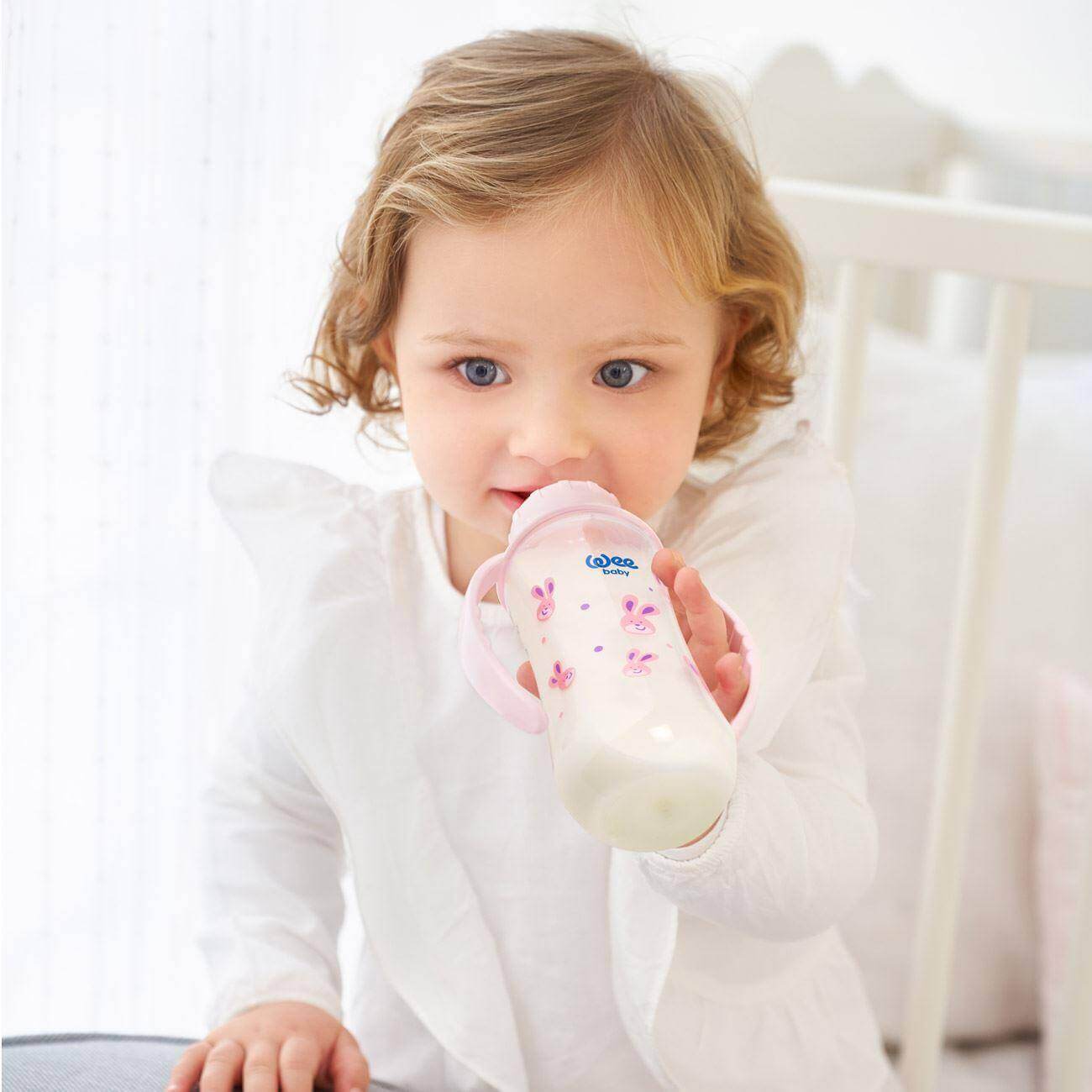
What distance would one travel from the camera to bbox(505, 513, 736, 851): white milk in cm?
44

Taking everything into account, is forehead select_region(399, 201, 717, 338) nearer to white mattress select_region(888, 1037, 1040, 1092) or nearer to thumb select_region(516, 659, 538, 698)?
thumb select_region(516, 659, 538, 698)

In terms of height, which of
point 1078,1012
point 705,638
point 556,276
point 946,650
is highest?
point 556,276

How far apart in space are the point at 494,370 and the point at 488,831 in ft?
0.93

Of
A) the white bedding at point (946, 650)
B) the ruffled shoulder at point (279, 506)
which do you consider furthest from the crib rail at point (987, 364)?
the ruffled shoulder at point (279, 506)

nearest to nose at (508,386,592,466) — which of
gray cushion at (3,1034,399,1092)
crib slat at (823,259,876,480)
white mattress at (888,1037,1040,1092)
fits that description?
crib slat at (823,259,876,480)

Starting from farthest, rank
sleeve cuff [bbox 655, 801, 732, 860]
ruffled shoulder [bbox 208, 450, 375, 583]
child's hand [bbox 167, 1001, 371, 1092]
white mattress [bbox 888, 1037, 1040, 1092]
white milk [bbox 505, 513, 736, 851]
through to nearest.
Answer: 1. white mattress [bbox 888, 1037, 1040, 1092]
2. ruffled shoulder [bbox 208, 450, 375, 583]
3. child's hand [bbox 167, 1001, 371, 1092]
4. sleeve cuff [bbox 655, 801, 732, 860]
5. white milk [bbox 505, 513, 736, 851]

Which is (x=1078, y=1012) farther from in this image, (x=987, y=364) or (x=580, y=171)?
(x=580, y=171)

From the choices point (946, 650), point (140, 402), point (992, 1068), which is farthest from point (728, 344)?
point (992, 1068)

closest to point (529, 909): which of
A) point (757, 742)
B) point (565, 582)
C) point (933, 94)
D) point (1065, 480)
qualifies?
point (757, 742)

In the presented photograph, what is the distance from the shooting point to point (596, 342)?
60cm

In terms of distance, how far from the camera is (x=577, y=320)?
1.95ft

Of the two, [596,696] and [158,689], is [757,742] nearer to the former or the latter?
[596,696]

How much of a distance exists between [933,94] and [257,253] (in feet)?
3.69

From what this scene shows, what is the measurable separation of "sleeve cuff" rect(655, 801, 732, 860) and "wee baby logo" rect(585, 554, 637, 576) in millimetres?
130
